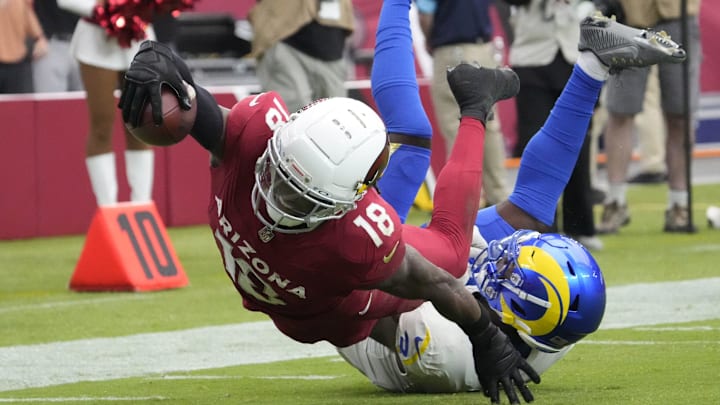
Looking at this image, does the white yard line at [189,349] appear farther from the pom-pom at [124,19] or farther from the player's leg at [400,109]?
the pom-pom at [124,19]

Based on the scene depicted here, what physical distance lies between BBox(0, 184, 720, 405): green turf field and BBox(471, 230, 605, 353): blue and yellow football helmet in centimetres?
19

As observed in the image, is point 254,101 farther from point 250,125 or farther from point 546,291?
point 546,291

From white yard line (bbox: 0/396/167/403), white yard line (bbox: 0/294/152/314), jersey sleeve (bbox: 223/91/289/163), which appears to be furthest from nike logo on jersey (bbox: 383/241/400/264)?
white yard line (bbox: 0/294/152/314)

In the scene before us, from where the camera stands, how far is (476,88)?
466 cm

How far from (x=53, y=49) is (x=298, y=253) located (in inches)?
372

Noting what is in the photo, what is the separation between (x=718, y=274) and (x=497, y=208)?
7.85 feet

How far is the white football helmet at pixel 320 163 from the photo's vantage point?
12.2ft

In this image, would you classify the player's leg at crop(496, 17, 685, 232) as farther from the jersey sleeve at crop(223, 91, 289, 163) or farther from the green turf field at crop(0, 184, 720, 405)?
the jersey sleeve at crop(223, 91, 289, 163)

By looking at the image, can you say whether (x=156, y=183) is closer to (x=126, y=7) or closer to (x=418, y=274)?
(x=126, y=7)

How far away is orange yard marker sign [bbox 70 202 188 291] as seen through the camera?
24.3ft

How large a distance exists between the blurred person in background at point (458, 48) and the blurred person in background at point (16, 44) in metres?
4.27

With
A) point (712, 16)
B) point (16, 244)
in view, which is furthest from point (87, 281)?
point (712, 16)

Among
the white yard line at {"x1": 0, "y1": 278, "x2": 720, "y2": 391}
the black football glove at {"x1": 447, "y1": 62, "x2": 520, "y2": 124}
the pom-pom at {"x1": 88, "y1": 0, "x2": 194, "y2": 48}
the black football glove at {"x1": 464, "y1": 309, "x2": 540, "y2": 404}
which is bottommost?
the white yard line at {"x1": 0, "y1": 278, "x2": 720, "y2": 391}

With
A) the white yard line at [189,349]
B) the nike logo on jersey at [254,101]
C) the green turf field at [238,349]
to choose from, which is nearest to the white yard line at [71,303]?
the green turf field at [238,349]
